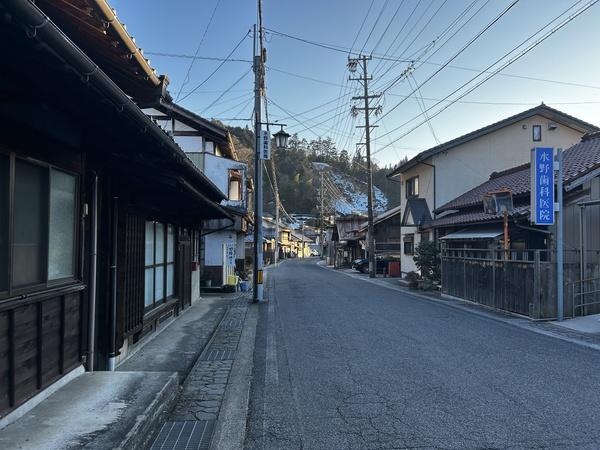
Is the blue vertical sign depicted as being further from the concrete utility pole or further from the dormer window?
the dormer window

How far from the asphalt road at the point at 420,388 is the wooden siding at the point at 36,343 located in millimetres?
1973

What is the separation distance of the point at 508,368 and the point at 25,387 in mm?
5938

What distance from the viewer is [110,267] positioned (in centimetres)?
638

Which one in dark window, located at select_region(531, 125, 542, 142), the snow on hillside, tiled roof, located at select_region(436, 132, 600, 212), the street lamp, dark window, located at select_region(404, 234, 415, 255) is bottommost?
dark window, located at select_region(404, 234, 415, 255)

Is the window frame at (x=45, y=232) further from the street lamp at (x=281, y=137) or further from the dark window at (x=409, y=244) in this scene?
the dark window at (x=409, y=244)

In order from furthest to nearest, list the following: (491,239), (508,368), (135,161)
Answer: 1. (491,239)
2. (508,368)
3. (135,161)

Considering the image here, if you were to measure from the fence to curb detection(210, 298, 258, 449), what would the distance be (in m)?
7.00

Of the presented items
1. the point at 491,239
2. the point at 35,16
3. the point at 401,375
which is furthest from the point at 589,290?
the point at 35,16

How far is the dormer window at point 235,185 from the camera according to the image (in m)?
21.8

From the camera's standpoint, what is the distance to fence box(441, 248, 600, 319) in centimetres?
1117

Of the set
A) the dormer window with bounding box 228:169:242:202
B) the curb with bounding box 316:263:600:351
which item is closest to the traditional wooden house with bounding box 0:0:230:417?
the curb with bounding box 316:263:600:351

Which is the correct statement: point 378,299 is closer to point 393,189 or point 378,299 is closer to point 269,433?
point 269,433

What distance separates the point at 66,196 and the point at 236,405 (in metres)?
2.91

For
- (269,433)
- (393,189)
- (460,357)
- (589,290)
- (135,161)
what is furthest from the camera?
(393,189)
